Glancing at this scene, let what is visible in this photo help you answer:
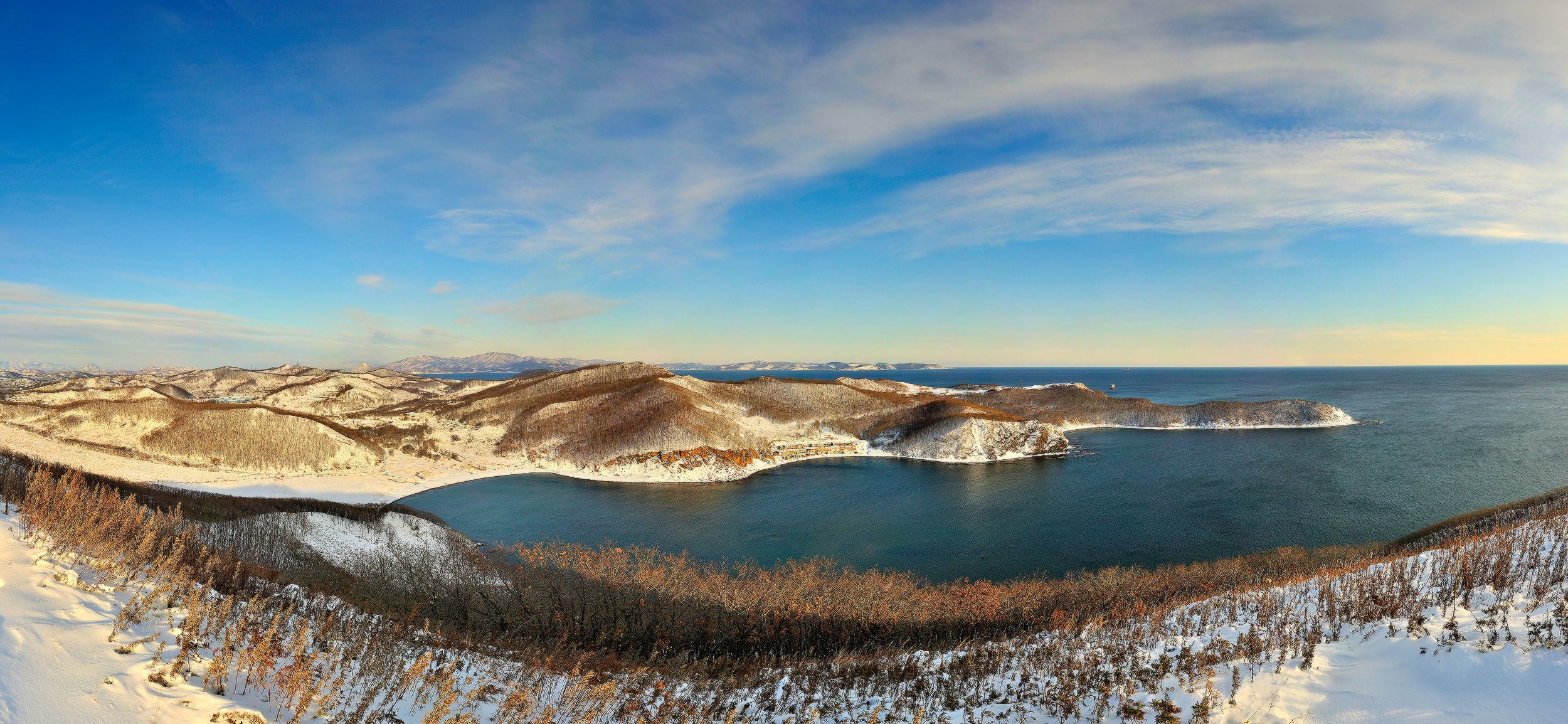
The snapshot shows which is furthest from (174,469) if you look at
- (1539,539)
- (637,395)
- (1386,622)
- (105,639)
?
(1539,539)

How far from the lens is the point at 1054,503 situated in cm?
4244

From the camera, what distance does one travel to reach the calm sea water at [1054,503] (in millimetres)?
32781

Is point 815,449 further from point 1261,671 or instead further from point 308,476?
point 1261,671

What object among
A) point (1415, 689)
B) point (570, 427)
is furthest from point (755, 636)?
point (570, 427)

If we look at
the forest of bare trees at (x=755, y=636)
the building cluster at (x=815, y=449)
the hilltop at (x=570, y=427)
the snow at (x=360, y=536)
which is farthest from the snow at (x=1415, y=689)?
the building cluster at (x=815, y=449)

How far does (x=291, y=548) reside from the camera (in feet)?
76.0

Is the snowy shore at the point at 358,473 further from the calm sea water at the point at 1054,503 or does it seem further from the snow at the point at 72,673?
the snow at the point at 72,673

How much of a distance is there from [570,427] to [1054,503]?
162 feet

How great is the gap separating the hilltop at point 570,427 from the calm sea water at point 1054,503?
4712mm

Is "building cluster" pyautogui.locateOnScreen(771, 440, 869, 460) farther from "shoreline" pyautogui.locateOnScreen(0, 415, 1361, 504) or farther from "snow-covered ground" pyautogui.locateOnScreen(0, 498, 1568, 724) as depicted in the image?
"snow-covered ground" pyautogui.locateOnScreen(0, 498, 1568, 724)

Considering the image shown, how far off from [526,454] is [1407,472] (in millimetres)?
81713

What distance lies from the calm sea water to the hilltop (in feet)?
15.5

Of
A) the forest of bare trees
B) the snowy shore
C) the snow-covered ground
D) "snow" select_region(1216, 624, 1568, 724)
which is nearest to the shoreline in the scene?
the snowy shore

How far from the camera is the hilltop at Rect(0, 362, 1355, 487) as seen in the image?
4847 centimetres
